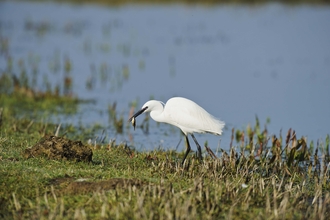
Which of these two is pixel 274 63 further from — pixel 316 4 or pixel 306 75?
pixel 316 4

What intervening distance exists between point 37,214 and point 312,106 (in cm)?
928

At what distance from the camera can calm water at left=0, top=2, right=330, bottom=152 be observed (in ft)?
42.0

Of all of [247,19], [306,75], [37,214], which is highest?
[247,19]

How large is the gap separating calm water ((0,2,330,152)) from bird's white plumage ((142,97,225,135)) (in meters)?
2.27

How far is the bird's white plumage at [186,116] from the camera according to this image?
7.57 metres

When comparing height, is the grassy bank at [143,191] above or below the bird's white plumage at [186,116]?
below

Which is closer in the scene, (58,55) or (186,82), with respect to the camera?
(186,82)

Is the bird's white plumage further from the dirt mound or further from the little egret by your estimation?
the dirt mound

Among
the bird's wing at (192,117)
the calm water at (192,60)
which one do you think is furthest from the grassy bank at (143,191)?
the calm water at (192,60)

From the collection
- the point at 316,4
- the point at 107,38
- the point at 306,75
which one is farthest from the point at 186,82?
the point at 316,4

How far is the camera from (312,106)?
13.5m

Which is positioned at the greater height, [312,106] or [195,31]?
[195,31]

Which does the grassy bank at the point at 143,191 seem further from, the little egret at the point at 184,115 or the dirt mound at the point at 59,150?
the little egret at the point at 184,115

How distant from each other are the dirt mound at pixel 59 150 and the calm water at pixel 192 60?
310cm
